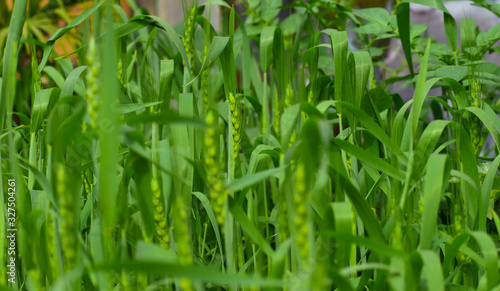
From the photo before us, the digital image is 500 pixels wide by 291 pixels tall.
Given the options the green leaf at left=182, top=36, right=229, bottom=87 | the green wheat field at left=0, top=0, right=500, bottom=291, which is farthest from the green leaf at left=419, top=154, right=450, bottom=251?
the green leaf at left=182, top=36, right=229, bottom=87

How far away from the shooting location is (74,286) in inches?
15.9

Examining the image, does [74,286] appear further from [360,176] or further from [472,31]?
[472,31]

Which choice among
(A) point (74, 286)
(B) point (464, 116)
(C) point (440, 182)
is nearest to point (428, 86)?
(B) point (464, 116)

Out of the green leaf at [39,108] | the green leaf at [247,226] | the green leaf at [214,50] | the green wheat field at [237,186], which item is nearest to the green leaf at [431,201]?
the green wheat field at [237,186]

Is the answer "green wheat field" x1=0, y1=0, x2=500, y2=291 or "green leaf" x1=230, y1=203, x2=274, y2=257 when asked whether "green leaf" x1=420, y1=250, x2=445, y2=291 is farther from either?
"green leaf" x1=230, y1=203, x2=274, y2=257

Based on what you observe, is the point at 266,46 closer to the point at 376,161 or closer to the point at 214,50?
the point at 214,50

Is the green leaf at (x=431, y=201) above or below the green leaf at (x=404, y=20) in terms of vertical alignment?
below

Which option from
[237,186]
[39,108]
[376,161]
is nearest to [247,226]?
[237,186]

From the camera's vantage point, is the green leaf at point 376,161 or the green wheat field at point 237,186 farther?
the green leaf at point 376,161

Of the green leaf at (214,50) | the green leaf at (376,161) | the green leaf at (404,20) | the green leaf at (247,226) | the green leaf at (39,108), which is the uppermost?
the green leaf at (404,20)

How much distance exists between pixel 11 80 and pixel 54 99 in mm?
→ 227

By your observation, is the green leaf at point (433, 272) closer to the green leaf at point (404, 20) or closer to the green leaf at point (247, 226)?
the green leaf at point (247, 226)

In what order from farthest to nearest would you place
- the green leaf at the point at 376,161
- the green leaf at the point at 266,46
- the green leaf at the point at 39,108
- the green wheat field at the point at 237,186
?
the green leaf at the point at 266,46 < the green leaf at the point at 39,108 < the green leaf at the point at 376,161 < the green wheat field at the point at 237,186

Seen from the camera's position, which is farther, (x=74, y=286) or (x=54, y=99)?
(x=54, y=99)
